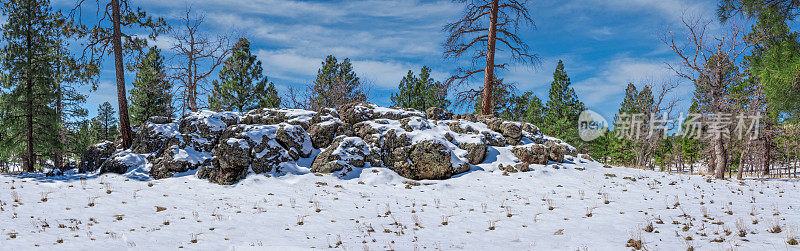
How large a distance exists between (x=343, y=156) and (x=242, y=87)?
2142 centimetres

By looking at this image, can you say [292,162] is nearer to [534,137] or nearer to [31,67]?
[534,137]

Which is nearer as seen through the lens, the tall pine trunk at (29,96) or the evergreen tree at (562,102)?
the tall pine trunk at (29,96)

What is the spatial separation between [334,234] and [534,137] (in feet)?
40.7

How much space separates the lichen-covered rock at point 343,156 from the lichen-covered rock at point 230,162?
2.43 m

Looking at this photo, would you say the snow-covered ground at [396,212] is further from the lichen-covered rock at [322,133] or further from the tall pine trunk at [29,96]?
the tall pine trunk at [29,96]

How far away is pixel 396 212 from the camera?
926 cm

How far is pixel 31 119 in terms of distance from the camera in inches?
784

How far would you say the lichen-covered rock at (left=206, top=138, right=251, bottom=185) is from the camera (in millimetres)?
12930

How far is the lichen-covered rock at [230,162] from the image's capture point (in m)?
12.9

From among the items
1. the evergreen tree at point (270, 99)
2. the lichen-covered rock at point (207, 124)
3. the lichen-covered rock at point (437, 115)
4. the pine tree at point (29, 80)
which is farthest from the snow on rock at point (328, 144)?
the evergreen tree at point (270, 99)

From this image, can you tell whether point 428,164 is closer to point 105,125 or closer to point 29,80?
point 29,80

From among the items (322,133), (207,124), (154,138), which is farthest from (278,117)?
(154,138)

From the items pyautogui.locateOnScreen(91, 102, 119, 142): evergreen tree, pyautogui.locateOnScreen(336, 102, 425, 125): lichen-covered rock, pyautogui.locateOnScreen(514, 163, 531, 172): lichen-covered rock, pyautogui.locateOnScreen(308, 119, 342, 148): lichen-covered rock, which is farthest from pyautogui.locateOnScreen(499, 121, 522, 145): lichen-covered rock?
pyautogui.locateOnScreen(91, 102, 119, 142): evergreen tree

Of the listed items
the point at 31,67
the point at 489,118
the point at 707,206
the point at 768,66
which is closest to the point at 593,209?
the point at 707,206
